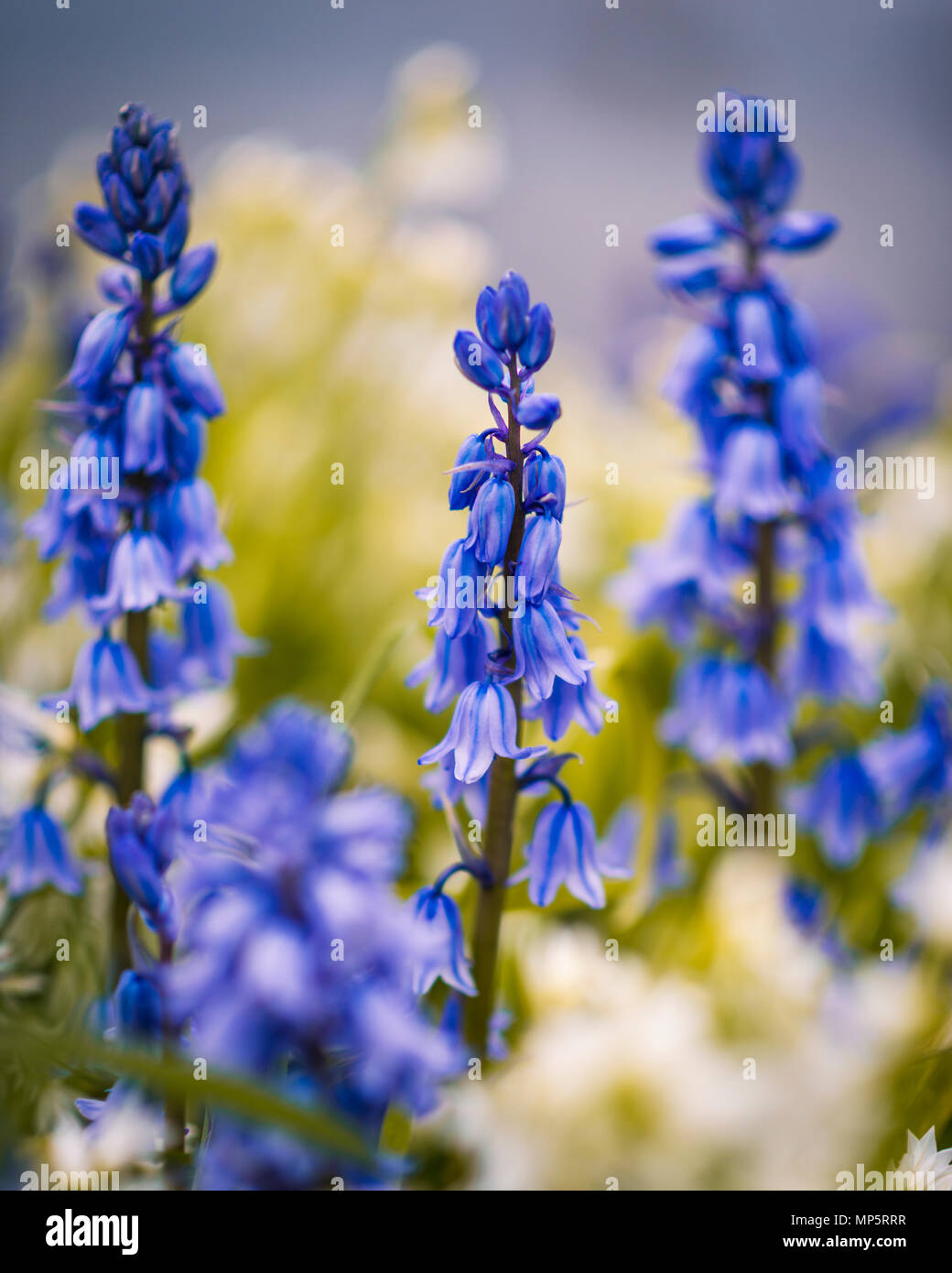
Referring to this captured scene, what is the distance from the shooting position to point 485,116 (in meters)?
2.41

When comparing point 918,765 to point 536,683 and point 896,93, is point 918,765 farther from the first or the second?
point 896,93

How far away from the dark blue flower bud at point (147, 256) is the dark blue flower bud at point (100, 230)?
0.02 meters

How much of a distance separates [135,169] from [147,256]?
0.07 m

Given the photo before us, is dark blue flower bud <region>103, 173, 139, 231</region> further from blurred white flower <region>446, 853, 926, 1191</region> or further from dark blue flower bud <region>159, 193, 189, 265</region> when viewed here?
blurred white flower <region>446, 853, 926, 1191</region>

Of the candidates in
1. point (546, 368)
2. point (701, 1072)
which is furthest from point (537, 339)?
point (546, 368)

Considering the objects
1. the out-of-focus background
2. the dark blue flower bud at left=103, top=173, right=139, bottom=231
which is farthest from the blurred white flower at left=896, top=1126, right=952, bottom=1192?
the dark blue flower bud at left=103, top=173, right=139, bottom=231

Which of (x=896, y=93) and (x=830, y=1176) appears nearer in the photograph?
(x=830, y=1176)

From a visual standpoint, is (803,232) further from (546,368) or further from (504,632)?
(546,368)

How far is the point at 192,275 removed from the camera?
97cm

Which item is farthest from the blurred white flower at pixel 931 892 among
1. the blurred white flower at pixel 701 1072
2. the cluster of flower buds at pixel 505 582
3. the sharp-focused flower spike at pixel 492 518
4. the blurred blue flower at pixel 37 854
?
the blurred blue flower at pixel 37 854

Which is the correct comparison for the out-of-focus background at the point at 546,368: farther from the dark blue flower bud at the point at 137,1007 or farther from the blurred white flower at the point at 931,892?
the dark blue flower bud at the point at 137,1007
